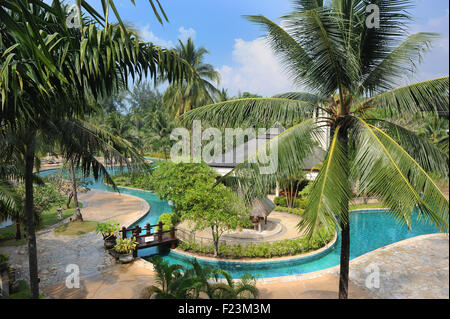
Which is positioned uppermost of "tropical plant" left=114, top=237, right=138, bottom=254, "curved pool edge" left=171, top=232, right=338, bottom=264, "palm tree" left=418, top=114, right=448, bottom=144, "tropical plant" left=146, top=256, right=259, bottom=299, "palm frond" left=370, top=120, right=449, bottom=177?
"palm tree" left=418, top=114, right=448, bottom=144

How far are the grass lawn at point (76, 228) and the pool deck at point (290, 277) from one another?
30.0 inches

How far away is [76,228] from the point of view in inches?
520

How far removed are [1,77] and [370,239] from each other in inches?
587

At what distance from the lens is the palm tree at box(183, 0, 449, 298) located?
3.19 m

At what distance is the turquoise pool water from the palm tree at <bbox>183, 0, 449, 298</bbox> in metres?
2.73

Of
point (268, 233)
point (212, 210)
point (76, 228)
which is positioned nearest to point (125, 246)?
point (212, 210)

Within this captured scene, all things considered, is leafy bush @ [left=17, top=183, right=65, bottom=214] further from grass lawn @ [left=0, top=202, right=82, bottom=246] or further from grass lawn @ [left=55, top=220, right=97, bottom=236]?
grass lawn @ [left=55, top=220, right=97, bottom=236]

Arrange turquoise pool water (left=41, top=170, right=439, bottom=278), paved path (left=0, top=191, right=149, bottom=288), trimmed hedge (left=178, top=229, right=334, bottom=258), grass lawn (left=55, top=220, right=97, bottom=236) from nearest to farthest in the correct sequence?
1. paved path (left=0, top=191, right=149, bottom=288)
2. turquoise pool water (left=41, top=170, right=439, bottom=278)
3. trimmed hedge (left=178, top=229, right=334, bottom=258)
4. grass lawn (left=55, top=220, right=97, bottom=236)

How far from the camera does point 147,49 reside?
12.8 ft

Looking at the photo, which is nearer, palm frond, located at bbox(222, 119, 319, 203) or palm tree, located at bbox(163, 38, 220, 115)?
palm frond, located at bbox(222, 119, 319, 203)

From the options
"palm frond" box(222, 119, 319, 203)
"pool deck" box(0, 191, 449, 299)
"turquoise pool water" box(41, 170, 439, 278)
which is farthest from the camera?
"turquoise pool water" box(41, 170, 439, 278)

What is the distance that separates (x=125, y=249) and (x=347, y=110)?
8898mm

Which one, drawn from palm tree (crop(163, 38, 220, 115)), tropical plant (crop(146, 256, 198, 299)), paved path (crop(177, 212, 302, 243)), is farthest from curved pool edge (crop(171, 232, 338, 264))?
palm tree (crop(163, 38, 220, 115))
